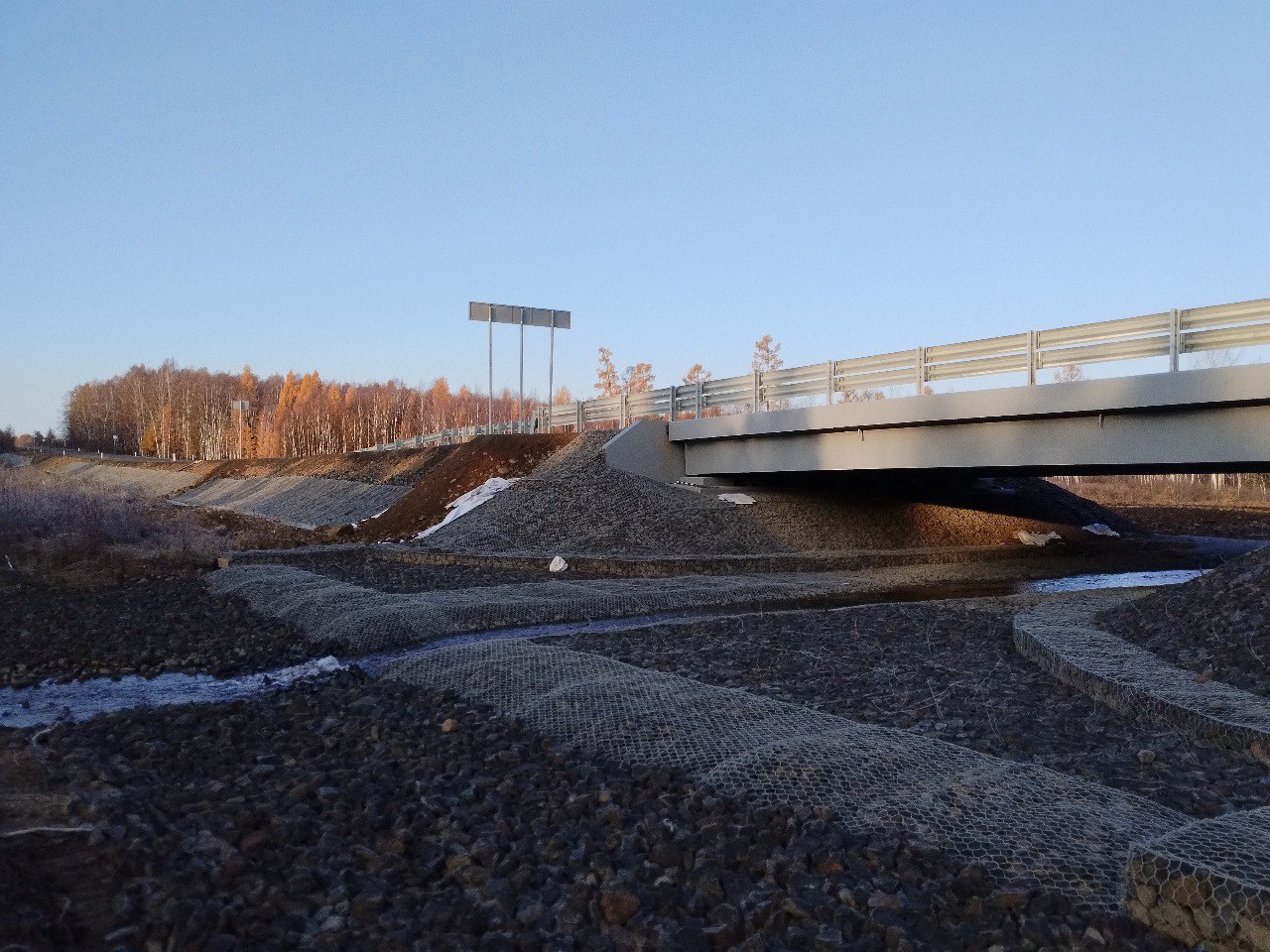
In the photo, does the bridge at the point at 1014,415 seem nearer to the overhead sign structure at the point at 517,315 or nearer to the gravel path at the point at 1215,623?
the gravel path at the point at 1215,623

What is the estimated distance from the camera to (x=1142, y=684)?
7.68 metres

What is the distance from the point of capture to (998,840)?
15.7 feet

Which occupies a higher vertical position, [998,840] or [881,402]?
[881,402]


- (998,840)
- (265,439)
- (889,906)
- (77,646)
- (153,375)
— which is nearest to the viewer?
(889,906)

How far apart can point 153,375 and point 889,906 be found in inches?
5953

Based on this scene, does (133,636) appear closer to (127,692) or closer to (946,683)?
(127,692)

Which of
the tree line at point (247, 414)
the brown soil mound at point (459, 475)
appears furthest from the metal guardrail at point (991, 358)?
the tree line at point (247, 414)

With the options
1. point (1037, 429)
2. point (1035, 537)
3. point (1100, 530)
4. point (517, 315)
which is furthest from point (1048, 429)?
point (517, 315)

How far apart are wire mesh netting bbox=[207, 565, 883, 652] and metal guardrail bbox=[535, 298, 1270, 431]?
4.31m

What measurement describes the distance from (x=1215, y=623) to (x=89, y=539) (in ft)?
62.8

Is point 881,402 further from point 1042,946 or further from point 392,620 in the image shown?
point 1042,946

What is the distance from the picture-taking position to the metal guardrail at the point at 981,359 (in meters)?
13.6

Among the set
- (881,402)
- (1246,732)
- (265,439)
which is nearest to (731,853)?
(1246,732)

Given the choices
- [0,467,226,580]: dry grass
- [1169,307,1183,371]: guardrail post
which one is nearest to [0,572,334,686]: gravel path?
[0,467,226,580]: dry grass
